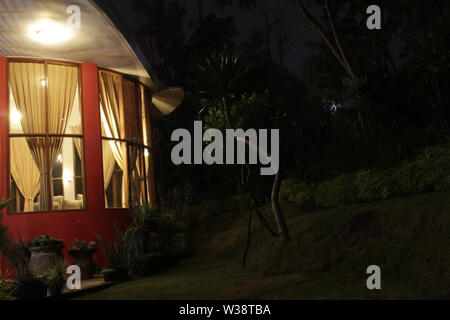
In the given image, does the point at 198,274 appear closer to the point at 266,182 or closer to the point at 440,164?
the point at 440,164

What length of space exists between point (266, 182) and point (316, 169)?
3.02 metres

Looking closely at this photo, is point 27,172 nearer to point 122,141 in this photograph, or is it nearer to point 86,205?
point 86,205

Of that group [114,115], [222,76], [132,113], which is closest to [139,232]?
[114,115]

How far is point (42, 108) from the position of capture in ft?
34.8

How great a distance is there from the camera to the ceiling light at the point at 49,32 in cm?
923

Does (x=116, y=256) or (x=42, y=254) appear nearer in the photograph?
(x=42, y=254)

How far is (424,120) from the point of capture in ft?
37.7

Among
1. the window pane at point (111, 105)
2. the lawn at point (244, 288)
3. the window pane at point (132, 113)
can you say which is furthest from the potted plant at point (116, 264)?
the window pane at point (132, 113)

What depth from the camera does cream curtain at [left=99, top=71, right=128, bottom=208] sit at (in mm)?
11523

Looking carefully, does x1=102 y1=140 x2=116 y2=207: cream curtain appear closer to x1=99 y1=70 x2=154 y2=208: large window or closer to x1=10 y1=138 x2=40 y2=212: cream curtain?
x1=99 y1=70 x2=154 y2=208: large window

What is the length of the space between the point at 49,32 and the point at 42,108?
5.60 ft

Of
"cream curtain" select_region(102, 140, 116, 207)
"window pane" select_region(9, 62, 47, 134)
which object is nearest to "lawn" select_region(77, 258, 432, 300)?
"cream curtain" select_region(102, 140, 116, 207)

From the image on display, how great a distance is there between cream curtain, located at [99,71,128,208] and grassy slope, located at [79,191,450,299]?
3429mm

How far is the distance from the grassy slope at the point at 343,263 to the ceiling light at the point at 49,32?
439cm
